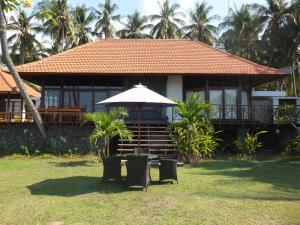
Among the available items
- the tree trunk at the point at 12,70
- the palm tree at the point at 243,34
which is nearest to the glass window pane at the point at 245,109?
the tree trunk at the point at 12,70

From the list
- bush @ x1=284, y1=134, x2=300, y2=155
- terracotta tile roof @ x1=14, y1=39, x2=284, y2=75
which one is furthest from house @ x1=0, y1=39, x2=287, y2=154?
bush @ x1=284, y1=134, x2=300, y2=155

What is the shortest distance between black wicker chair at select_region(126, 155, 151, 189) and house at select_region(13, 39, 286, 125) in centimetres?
1000

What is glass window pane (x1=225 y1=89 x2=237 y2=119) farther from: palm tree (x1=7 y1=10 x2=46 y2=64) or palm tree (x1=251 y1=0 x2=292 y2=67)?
palm tree (x1=7 y1=10 x2=46 y2=64)

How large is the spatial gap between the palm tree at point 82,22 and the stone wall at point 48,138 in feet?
101

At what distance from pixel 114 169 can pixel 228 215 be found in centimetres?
397

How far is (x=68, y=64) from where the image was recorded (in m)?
20.6

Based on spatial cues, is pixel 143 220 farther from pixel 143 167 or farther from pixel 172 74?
pixel 172 74

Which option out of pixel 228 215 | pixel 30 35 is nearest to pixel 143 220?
pixel 228 215

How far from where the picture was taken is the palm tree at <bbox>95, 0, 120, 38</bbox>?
165 ft

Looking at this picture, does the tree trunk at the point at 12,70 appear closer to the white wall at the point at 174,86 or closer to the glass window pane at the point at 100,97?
the glass window pane at the point at 100,97

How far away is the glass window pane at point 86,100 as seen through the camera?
830 inches

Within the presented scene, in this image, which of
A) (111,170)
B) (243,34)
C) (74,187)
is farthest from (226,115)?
(243,34)

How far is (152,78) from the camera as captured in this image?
69.4ft

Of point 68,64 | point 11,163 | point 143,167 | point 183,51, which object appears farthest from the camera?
point 183,51
